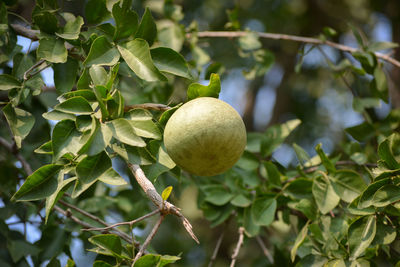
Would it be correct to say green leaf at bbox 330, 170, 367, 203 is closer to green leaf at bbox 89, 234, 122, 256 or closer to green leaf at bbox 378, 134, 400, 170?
green leaf at bbox 378, 134, 400, 170

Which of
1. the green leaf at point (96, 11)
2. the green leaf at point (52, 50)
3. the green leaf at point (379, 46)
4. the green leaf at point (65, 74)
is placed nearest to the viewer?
the green leaf at point (52, 50)

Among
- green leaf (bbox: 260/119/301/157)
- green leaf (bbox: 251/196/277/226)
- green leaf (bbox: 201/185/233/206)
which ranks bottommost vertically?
green leaf (bbox: 201/185/233/206)

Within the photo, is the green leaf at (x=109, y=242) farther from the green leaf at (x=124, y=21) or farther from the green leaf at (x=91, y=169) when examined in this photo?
the green leaf at (x=124, y=21)

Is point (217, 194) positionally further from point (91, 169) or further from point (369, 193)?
point (91, 169)

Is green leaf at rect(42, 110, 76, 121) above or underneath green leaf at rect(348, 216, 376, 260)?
above

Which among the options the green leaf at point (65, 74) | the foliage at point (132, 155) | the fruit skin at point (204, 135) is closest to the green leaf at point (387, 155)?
the foliage at point (132, 155)

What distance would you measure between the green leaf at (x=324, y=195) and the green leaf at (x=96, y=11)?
1133mm

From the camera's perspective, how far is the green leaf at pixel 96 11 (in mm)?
1797

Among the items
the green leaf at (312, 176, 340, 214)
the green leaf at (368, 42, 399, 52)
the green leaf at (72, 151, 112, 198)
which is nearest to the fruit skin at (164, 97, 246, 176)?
the green leaf at (72, 151, 112, 198)

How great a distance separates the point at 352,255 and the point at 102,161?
0.96 meters

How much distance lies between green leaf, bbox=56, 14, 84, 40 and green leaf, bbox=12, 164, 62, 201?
490mm

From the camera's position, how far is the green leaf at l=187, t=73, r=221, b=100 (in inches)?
57.2

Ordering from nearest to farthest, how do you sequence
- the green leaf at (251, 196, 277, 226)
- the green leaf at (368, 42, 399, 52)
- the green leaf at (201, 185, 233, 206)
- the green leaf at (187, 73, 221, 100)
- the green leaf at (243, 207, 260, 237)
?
1. the green leaf at (187, 73, 221, 100)
2. the green leaf at (251, 196, 277, 226)
3. the green leaf at (243, 207, 260, 237)
4. the green leaf at (201, 185, 233, 206)
5. the green leaf at (368, 42, 399, 52)

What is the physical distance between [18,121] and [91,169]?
1.59ft
